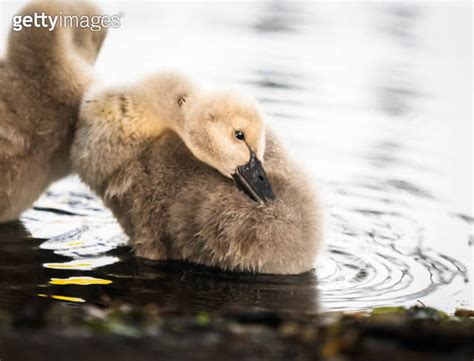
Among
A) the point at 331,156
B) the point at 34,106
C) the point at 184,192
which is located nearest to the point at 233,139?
the point at 184,192

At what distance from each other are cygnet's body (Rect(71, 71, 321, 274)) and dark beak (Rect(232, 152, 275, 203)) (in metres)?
0.04

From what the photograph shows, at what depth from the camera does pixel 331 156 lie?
27.4 ft

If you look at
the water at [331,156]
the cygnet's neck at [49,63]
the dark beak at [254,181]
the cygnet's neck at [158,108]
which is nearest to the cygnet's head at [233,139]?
the dark beak at [254,181]

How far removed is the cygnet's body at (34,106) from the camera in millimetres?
6477

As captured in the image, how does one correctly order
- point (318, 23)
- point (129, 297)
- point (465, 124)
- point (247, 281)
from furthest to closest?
point (318, 23) → point (465, 124) → point (247, 281) → point (129, 297)

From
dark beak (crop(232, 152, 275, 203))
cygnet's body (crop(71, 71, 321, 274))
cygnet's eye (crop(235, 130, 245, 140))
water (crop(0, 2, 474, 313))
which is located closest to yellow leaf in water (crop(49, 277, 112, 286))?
water (crop(0, 2, 474, 313))

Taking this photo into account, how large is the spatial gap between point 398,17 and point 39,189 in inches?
357

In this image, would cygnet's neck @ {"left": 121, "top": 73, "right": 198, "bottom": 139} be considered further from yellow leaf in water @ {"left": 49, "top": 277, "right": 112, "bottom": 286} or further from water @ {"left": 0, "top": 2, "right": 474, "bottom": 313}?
yellow leaf in water @ {"left": 49, "top": 277, "right": 112, "bottom": 286}

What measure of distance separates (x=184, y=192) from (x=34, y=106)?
111 centimetres

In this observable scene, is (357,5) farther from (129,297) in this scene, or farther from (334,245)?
(129,297)

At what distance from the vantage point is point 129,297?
544 cm

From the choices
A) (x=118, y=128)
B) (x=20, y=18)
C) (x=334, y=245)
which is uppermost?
(x=20, y=18)

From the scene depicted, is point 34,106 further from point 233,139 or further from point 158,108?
point 233,139

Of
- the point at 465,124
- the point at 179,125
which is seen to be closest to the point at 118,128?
the point at 179,125
